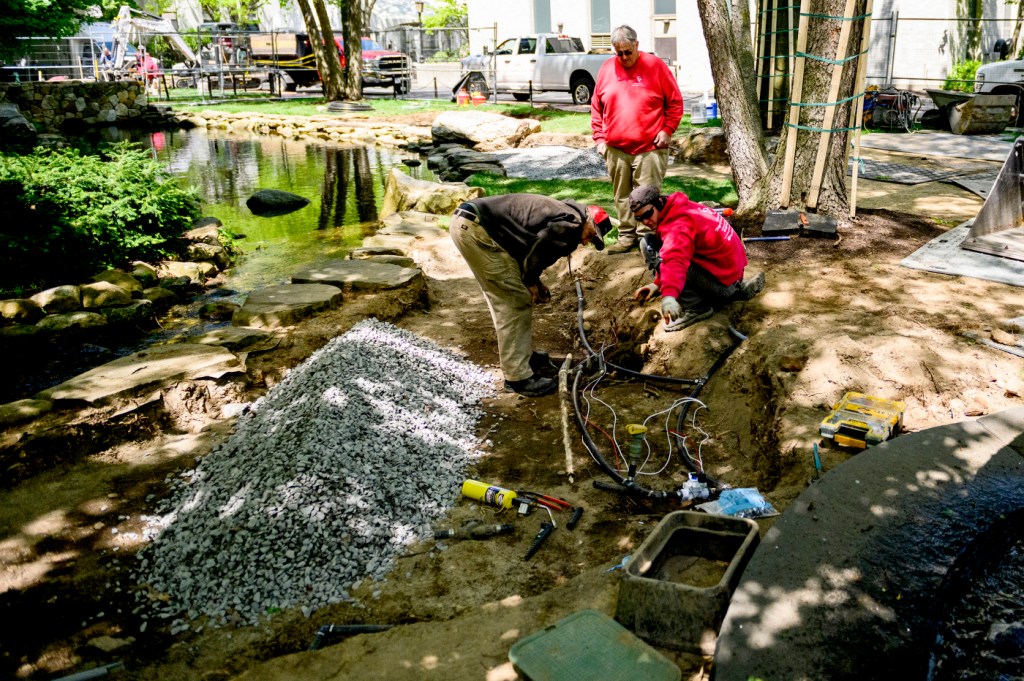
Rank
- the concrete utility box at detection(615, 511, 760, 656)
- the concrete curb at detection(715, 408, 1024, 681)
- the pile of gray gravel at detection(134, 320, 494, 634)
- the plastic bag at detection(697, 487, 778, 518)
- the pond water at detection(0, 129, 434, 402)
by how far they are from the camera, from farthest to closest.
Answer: the pond water at detection(0, 129, 434, 402)
the pile of gray gravel at detection(134, 320, 494, 634)
the plastic bag at detection(697, 487, 778, 518)
the concrete utility box at detection(615, 511, 760, 656)
the concrete curb at detection(715, 408, 1024, 681)

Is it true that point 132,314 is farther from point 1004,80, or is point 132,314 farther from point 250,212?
point 1004,80

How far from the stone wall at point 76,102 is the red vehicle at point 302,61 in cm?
686

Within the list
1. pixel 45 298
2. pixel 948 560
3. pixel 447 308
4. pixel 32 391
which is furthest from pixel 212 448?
pixel 948 560

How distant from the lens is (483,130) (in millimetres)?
16234

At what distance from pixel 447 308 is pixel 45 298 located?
391 centimetres

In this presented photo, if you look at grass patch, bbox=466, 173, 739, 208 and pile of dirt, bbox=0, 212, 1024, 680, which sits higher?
grass patch, bbox=466, 173, 739, 208

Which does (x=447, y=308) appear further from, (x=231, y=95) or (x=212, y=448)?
(x=231, y=95)

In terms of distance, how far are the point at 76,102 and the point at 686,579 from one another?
24.0m

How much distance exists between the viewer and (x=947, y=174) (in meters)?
9.81

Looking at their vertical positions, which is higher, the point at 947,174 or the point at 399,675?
the point at 947,174

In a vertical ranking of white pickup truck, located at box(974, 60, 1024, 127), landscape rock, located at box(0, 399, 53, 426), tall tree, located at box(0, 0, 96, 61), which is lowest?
landscape rock, located at box(0, 399, 53, 426)

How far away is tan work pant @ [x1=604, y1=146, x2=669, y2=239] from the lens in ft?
23.3

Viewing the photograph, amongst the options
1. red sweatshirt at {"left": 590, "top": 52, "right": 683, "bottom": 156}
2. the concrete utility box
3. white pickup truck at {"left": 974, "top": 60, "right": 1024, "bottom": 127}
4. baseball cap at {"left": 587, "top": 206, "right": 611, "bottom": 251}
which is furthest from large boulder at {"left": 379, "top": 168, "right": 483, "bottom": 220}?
white pickup truck at {"left": 974, "top": 60, "right": 1024, "bottom": 127}

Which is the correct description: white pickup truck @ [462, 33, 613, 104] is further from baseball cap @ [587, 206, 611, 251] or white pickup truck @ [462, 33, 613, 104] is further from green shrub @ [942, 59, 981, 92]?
baseball cap @ [587, 206, 611, 251]
